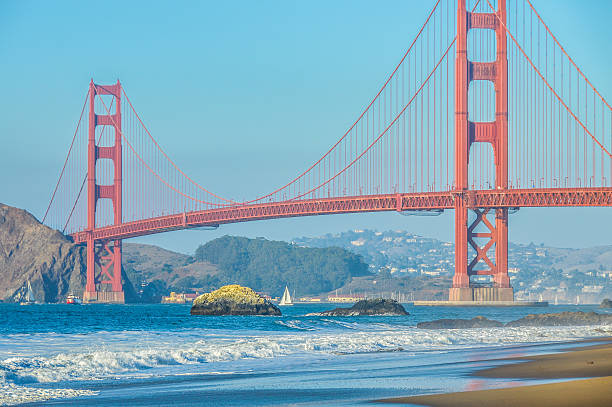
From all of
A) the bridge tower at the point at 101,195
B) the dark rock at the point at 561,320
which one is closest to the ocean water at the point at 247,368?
the dark rock at the point at 561,320

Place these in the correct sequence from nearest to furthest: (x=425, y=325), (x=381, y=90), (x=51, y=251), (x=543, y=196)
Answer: (x=425, y=325), (x=543, y=196), (x=381, y=90), (x=51, y=251)

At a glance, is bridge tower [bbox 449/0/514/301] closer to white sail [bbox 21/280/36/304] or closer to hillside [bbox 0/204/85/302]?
hillside [bbox 0/204/85/302]

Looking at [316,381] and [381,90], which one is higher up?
[381,90]

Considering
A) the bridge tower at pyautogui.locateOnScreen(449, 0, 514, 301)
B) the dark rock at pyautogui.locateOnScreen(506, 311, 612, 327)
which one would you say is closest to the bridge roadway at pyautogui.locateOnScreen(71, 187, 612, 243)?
the bridge tower at pyautogui.locateOnScreen(449, 0, 514, 301)

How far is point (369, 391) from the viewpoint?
15.6m

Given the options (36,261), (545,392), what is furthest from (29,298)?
(545,392)

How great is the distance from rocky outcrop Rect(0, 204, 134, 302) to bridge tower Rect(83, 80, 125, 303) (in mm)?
8762

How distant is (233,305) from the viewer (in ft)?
191

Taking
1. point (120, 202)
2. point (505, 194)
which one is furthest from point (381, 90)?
point (120, 202)

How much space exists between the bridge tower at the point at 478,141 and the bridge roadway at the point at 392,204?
136 cm

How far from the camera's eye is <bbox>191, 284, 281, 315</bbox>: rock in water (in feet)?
190

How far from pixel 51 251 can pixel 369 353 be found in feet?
351

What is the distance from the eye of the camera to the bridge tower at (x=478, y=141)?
79.6m

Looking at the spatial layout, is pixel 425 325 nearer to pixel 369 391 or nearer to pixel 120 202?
pixel 369 391
